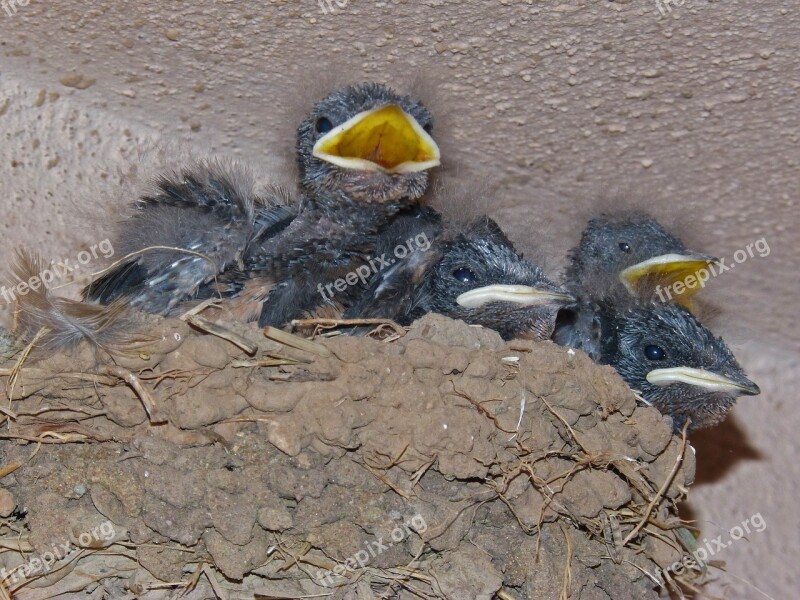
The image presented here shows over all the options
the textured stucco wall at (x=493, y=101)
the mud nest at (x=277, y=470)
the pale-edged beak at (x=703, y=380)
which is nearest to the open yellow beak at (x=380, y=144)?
the textured stucco wall at (x=493, y=101)

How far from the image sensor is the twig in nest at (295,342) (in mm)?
1366

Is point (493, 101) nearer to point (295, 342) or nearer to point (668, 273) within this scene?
point (668, 273)

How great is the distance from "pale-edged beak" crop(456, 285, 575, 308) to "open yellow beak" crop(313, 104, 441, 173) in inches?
8.9

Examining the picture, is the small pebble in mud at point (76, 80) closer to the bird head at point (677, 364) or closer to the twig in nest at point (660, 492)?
the bird head at point (677, 364)

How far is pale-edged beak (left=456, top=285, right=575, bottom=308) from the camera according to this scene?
5.15ft

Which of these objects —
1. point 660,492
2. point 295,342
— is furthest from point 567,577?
point 295,342

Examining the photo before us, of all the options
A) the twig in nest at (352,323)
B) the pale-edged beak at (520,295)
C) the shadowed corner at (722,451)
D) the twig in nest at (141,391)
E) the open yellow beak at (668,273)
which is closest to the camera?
the twig in nest at (141,391)

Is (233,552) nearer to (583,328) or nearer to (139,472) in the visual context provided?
(139,472)

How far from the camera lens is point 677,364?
1641 mm

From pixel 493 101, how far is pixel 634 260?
42 cm

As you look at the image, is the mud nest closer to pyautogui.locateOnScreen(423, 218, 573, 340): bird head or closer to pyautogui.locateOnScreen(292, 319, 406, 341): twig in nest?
pyautogui.locateOnScreen(292, 319, 406, 341): twig in nest

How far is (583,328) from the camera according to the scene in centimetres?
182

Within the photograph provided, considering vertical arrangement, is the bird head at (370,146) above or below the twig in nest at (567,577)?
above

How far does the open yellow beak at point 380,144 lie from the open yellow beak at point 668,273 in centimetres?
48
